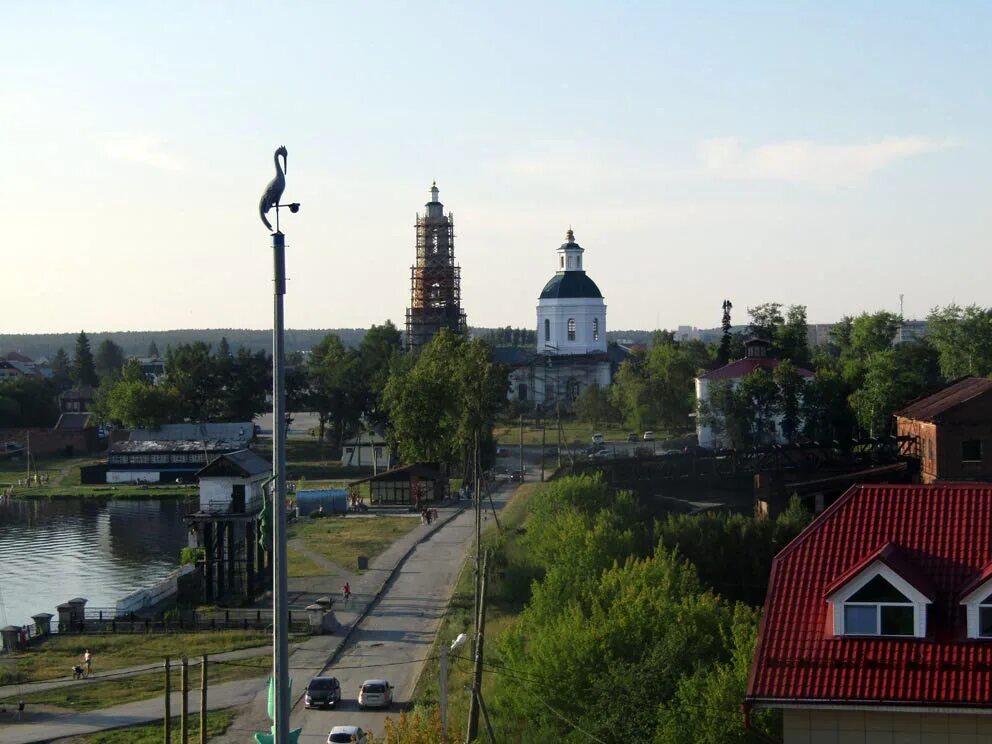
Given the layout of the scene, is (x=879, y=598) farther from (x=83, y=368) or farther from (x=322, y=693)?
(x=83, y=368)

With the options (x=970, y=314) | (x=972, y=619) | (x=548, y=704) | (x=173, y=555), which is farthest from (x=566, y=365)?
(x=972, y=619)

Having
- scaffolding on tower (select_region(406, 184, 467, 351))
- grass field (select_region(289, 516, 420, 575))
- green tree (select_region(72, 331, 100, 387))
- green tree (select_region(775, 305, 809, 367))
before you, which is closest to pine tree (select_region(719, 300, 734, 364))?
green tree (select_region(775, 305, 809, 367))

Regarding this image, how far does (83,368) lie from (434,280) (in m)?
56.0

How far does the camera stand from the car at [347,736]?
2258 cm

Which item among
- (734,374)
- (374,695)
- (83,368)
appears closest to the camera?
(374,695)

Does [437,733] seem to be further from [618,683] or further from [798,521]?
[798,521]

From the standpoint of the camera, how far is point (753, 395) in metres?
61.9

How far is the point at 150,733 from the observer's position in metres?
24.6

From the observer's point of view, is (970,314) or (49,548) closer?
(49,548)

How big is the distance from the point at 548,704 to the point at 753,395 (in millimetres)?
45227

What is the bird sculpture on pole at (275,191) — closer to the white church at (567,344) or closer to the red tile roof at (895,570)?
the red tile roof at (895,570)

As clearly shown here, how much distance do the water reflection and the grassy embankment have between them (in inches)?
464

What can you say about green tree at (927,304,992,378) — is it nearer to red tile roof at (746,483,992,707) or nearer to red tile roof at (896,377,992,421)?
red tile roof at (896,377,992,421)

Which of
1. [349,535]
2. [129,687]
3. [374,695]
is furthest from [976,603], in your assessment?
[349,535]
